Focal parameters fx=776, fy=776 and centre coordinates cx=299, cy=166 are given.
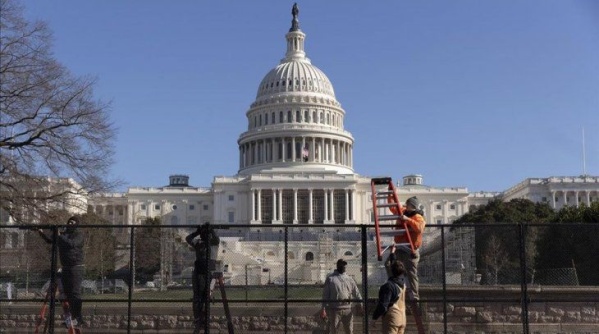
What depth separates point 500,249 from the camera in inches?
968

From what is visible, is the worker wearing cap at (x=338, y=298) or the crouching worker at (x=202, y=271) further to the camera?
the worker wearing cap at (x=338, y=298)

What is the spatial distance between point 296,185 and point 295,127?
14044mm

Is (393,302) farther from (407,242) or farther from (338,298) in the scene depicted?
(338,298)

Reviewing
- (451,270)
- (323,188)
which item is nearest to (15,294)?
(451,270)

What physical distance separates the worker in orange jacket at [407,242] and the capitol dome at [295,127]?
404 feet

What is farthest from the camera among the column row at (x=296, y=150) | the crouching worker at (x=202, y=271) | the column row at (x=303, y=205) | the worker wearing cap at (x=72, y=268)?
the column row at (x=296, y=150)

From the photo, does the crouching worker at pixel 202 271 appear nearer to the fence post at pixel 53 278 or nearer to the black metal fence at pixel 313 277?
the black metal fence at pixel 313 277

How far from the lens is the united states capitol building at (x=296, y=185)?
136 m

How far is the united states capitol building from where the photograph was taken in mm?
135625

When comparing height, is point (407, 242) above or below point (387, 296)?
above

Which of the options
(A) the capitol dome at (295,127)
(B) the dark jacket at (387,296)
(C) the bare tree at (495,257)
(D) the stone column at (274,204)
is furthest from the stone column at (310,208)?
(B) the dark jacket at (387,296)

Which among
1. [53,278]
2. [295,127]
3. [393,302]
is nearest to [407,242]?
[393,302]

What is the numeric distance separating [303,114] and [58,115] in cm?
11871

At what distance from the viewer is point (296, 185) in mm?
135000
